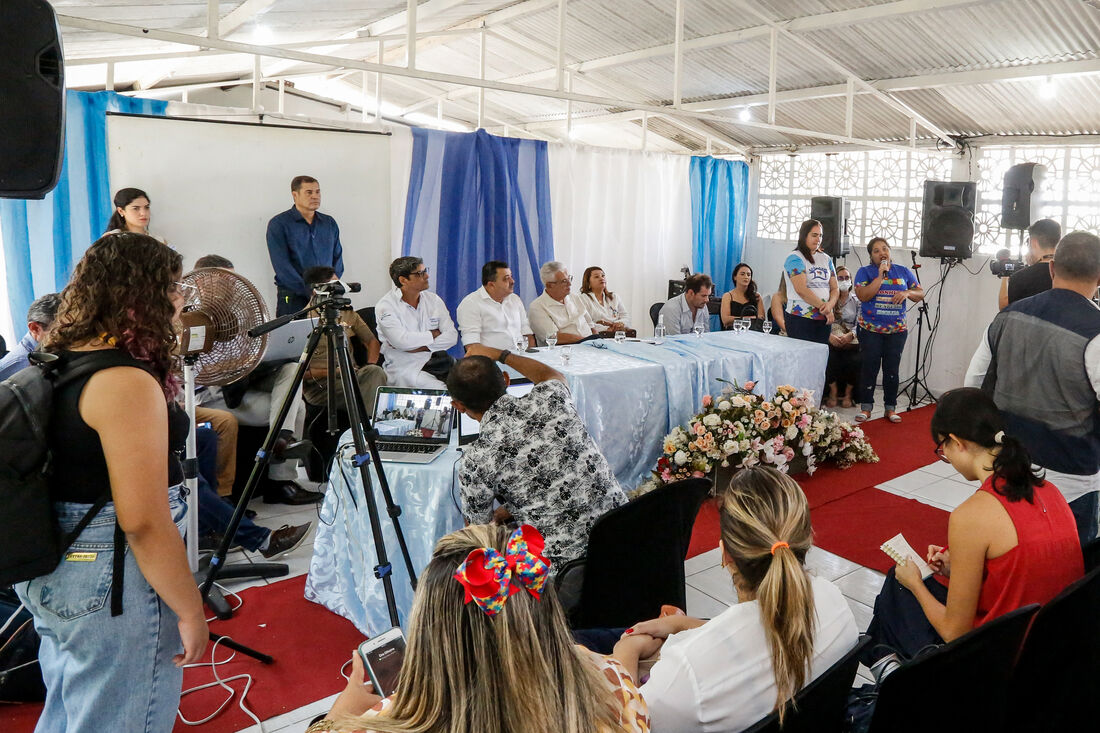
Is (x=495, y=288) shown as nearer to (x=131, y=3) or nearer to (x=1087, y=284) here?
(x=131, y=3)

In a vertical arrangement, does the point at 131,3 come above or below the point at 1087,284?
above

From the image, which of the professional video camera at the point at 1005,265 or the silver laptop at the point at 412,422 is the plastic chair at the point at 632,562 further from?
the professional video camera at the point at 1005,265

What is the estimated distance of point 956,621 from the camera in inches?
73.7

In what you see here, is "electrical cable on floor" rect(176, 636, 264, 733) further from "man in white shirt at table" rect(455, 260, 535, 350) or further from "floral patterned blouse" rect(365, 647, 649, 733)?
"man in white shirt at table" rect(455, 260, 535, 350)

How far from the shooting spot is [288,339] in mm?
3531

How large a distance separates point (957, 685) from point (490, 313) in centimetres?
386

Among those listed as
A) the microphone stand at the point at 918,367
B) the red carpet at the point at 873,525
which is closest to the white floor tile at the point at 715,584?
the red carpet at the point at 873,525

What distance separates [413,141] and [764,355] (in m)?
2.79

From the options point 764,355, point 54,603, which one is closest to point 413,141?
point 764,355

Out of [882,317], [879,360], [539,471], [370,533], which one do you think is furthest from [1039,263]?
[370,533]

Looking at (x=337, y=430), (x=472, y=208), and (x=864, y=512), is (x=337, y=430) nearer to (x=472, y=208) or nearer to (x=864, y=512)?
(x=864, y=512)

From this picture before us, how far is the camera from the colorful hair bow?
983mm

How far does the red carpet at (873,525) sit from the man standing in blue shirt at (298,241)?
10.5ft

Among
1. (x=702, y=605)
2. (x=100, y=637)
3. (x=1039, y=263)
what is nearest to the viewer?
(x=100, y=637)
